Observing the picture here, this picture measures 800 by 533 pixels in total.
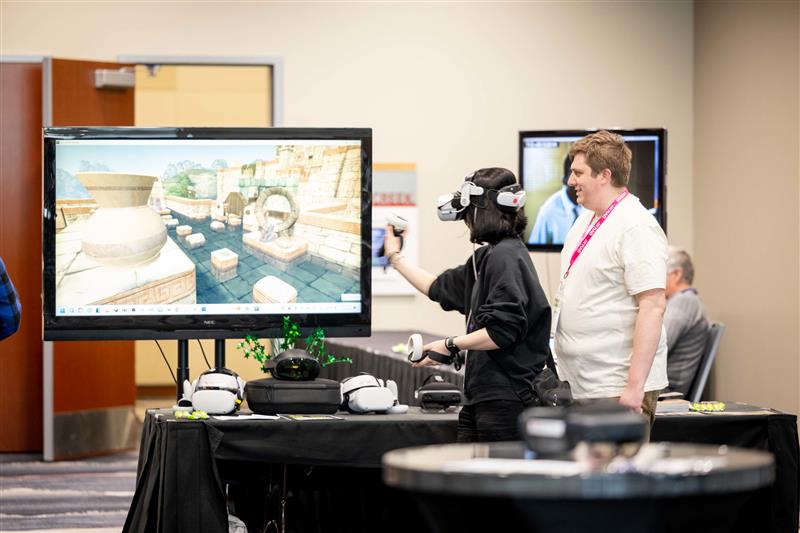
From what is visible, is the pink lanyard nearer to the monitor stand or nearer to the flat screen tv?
the monitor stand

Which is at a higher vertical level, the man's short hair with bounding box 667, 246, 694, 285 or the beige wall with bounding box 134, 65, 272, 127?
the beige wall with bounding box 134, 65, 272, 127

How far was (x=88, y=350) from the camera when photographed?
7336 mm

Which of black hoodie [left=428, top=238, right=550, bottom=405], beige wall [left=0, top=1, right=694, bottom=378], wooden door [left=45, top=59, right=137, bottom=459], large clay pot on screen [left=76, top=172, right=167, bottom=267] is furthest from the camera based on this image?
beige wall [left=0, top=1, right=694, bottom=378]

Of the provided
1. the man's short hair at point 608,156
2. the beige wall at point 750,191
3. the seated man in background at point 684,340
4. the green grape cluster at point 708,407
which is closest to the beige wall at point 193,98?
the beige wall at point 750,191

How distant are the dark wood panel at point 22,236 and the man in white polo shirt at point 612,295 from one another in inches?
188

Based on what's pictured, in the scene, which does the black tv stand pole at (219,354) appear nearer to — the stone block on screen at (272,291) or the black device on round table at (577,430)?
the stone block on screen at (272,291)

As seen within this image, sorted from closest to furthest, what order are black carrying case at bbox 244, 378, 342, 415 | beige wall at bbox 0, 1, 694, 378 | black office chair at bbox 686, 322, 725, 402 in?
1. black carrying case at bbox 244, 378, 342, 415
2. black office chair at bbox 686, 322, 725, 402
3. beige wall at bbox 0, 1, 694, 378

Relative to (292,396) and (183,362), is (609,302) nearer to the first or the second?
(292,396)

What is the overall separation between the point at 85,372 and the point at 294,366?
4.02 metres

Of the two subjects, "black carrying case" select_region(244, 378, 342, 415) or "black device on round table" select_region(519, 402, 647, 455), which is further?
"black carrying case" select_region(244, 378, 342, 415)

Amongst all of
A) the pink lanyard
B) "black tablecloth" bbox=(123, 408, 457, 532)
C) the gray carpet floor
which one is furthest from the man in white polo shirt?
the gray carpet floor

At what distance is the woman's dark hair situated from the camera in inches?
132

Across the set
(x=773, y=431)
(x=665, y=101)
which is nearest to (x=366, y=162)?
(x=773, y=431)

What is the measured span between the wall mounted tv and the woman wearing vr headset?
51 cm
